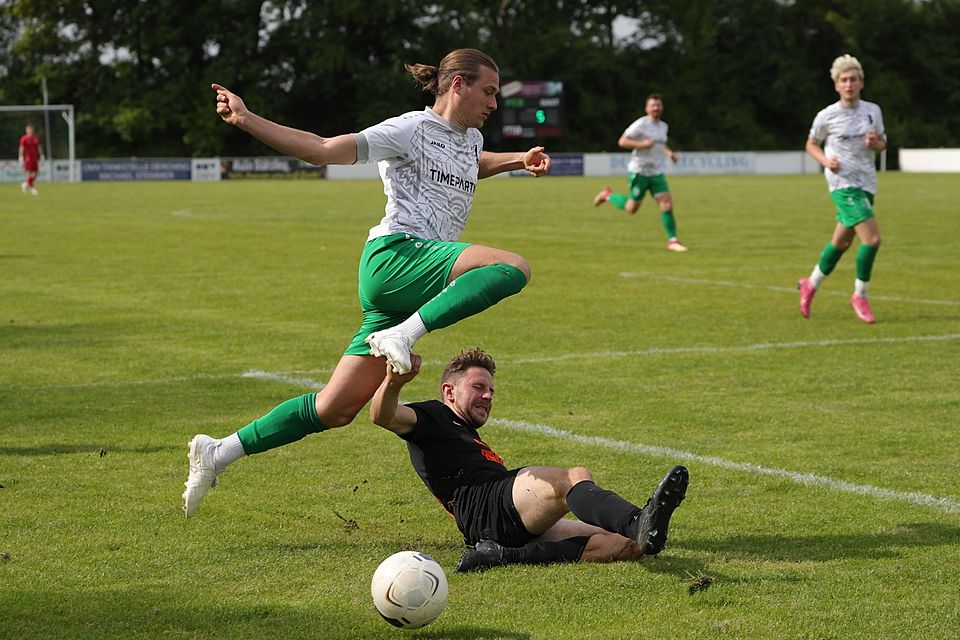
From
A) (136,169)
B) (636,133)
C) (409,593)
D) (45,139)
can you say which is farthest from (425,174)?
(136,169)

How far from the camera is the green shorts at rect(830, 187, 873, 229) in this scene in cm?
1198

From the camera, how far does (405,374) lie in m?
5.12

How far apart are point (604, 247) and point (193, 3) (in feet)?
172

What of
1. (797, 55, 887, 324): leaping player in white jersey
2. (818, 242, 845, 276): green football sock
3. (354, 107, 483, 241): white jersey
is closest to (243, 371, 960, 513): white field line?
(354, 107, 483, 241): white jersey

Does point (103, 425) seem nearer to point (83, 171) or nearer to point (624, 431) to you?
point (624, 431)

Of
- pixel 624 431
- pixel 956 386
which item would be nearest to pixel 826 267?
pixel 956 386

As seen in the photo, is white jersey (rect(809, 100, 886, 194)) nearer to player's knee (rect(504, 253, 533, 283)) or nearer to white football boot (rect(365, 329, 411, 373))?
player's knee (rect(504, 253, 533, 283))

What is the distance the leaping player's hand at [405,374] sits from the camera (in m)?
5.10

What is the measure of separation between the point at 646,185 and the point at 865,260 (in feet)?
29.4

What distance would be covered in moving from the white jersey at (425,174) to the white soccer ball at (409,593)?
172 cm

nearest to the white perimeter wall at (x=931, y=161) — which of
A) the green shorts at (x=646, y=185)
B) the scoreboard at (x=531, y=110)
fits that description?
the scoreboard at (x=531, y=110)

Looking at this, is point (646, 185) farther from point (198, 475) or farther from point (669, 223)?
point (198, 475)

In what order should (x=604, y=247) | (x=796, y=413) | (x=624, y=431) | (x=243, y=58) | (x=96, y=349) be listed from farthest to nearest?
(x=243, y=58)
(x=604, y=247)
(x=96, y=349)
(x=796, y=413)
(x=624, y=431)

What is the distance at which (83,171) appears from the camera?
52844 millimetres
